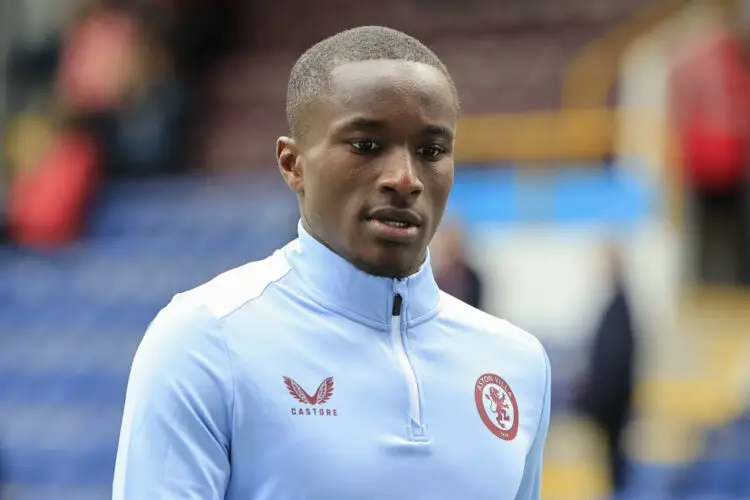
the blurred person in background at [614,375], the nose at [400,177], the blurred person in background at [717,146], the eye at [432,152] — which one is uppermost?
the blurred person in background at [717,146]

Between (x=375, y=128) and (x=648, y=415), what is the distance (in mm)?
6608

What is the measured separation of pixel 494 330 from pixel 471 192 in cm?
783

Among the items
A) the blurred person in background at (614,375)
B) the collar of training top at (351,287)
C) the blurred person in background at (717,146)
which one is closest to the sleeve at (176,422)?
the collar of training top at (351,287)

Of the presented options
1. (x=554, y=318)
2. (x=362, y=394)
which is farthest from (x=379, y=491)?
(x=554, y=318)

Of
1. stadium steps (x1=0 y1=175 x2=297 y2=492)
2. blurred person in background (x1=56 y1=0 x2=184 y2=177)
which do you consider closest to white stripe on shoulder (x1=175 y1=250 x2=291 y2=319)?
stadium steps (x1=0 y1=175 x2=297 y2=492)

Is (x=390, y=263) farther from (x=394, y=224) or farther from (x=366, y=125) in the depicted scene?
(x=366, y=125)

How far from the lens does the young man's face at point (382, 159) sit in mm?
2002

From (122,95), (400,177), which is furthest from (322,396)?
(122,95)

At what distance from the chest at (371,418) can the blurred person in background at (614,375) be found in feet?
17.3

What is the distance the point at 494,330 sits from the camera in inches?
90.2

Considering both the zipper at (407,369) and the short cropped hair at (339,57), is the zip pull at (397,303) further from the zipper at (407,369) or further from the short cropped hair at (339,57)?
the short cropped hair at (339,57)

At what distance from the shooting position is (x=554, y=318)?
9.60 meters

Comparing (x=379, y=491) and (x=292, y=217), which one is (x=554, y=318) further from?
(x=379, y=491)

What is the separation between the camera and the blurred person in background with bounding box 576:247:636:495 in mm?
7398
